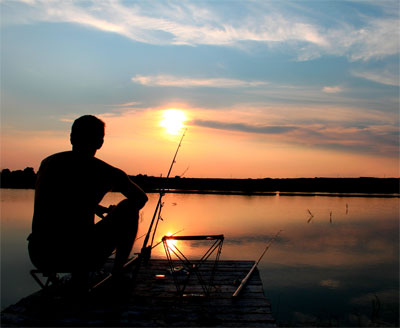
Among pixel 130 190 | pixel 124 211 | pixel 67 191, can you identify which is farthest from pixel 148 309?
pixel 67 191

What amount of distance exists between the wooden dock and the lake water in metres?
2.62

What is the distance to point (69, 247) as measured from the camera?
3.22 meters

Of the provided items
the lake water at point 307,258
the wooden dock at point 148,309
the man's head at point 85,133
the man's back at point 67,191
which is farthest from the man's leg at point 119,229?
the lake water at point 307,258

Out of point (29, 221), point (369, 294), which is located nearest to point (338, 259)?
point (369, 294)

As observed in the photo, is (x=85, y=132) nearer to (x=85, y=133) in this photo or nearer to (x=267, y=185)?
(x=85, y=133)

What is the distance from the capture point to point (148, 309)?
4.01m

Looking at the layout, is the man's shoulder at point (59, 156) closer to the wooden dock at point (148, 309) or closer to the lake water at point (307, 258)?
the wooden dock at point (148, 309)

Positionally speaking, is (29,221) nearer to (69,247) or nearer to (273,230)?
(273,230)

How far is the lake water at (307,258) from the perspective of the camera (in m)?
7.24

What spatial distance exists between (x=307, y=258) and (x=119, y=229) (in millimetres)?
9539

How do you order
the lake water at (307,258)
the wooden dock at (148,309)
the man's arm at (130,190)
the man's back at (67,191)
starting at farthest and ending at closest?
the lake water at (307,258)
the wooden dock at (148,309)
the man's arm at (130,190)
the man's back at (67,191)

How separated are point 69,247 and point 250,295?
98.3 inches

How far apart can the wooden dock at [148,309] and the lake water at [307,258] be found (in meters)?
2.62

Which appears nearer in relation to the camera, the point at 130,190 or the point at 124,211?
the point at 130,190
